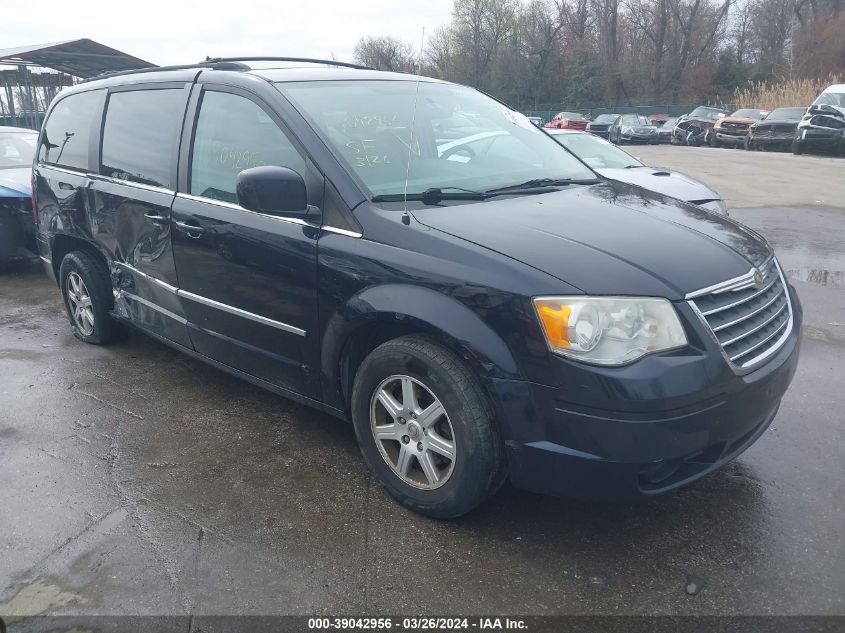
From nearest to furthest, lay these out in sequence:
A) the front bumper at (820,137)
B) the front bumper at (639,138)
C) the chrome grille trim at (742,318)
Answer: the chrome grille trim at (742,318) → the front bumper at (820,137) → the front bumper at (639,138)

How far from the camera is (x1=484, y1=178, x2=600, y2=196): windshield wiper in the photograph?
3.37m

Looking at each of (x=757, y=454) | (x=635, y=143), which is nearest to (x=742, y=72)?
(x=635, y=143)

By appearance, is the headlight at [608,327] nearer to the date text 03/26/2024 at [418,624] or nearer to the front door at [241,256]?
the date text 03/26/2024 at [418,624]

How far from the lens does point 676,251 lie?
279 cm

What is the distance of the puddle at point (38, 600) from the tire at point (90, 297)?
2.63 meters

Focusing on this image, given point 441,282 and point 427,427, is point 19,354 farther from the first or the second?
point 441,282

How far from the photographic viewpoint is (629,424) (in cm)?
241

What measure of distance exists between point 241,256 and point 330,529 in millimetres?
1377

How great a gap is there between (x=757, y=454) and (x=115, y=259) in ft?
12.9

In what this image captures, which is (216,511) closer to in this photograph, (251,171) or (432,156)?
(251,171)

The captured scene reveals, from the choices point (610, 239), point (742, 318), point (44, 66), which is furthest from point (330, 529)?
point (44, 66)

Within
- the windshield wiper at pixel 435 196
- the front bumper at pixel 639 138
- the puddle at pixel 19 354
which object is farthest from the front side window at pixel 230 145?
the front bumper at pixel 639 138

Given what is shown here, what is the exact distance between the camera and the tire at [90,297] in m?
4.89

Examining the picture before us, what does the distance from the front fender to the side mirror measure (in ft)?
1.64
